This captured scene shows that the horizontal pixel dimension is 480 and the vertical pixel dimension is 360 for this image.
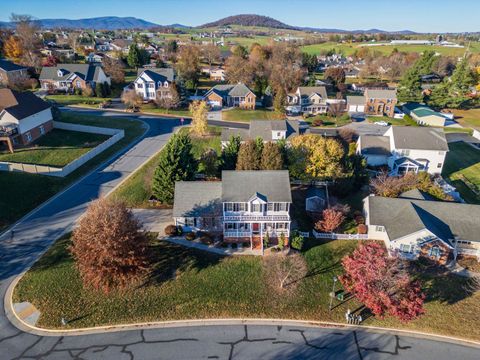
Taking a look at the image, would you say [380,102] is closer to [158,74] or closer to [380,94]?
[380,94]

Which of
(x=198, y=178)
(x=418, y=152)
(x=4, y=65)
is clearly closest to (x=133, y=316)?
(x=198, y=178)

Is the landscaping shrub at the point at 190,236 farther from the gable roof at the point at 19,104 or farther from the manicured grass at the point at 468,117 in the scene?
the manicured grass at the point at 468,117

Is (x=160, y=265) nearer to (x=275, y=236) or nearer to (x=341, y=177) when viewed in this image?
(x=275, y=236)

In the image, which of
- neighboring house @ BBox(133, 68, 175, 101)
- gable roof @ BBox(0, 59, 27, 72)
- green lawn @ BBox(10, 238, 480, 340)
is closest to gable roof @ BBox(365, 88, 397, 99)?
neighboring house @ BBox(133, 68, 175, 101)

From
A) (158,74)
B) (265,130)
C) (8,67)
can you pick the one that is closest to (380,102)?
(265,130)

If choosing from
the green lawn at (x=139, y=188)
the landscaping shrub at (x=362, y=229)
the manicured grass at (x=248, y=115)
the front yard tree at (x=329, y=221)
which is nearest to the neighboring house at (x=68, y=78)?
the manicured grass at (x=248, y=115)
